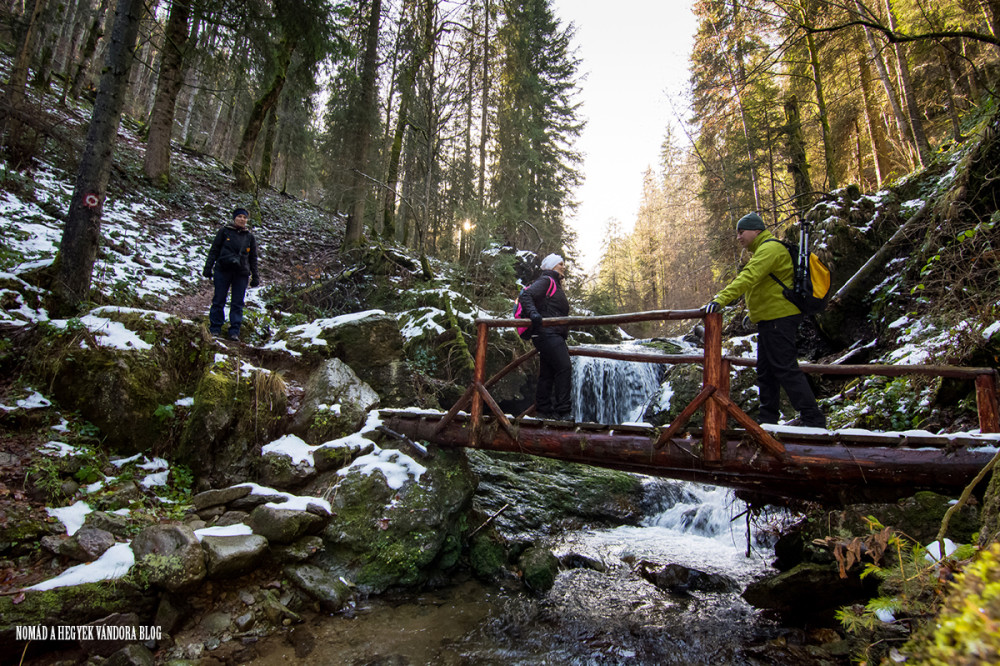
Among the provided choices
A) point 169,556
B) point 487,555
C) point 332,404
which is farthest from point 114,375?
point 487,555

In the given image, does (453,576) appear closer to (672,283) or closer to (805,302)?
(805,302)

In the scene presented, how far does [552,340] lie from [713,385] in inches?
79.3

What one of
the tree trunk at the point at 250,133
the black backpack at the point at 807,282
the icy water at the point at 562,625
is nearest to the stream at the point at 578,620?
the icy water at the point at 562,625

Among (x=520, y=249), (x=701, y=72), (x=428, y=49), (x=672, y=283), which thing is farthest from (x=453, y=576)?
(x=672, y=283)

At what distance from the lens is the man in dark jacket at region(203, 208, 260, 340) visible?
6836mm

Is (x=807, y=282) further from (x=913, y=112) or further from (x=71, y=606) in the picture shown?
(x=913, y=112)

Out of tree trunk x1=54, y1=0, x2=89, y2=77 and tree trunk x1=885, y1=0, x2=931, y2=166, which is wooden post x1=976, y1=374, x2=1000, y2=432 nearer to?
tree trunk x1=885, y1=0, x2=931, y2=166

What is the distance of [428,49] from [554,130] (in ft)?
47.4

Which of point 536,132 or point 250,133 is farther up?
point 536,132

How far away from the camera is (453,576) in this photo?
17.7 feet

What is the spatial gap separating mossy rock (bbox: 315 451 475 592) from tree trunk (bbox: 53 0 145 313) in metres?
4.36

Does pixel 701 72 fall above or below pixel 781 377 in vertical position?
above

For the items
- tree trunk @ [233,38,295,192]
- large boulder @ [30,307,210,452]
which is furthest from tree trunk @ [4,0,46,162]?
large boulder @ [30,307,210,452]

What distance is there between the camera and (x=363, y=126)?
1237 centimetres
